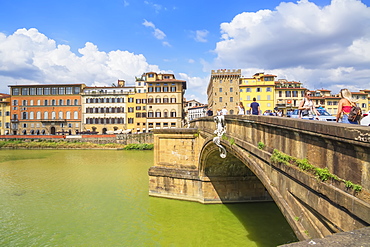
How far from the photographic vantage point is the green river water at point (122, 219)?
11656 millimetres

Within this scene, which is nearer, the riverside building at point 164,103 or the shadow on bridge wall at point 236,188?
the shadow on bridge wall at point 236,188

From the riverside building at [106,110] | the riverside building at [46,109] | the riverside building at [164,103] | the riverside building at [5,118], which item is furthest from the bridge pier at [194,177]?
the riverside building at [5,118]

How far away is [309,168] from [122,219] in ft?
39.2

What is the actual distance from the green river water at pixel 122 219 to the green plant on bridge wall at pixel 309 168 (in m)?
7.36

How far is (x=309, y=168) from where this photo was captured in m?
4.66

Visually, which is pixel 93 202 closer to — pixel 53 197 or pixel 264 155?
pixel 53 197

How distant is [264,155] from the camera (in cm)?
670

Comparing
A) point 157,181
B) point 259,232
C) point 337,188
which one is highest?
point 337,188

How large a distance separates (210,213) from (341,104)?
11261 mm

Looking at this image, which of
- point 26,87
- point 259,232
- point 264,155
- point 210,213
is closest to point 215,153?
point 210,213

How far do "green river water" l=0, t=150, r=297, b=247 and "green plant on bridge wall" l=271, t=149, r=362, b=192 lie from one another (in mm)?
7364

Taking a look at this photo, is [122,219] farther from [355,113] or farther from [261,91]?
[261,91]

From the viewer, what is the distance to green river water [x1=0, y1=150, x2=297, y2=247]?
11656 millimetres

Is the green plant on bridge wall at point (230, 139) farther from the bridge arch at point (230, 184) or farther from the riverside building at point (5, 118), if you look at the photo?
the riverside building at point (5, 118)
